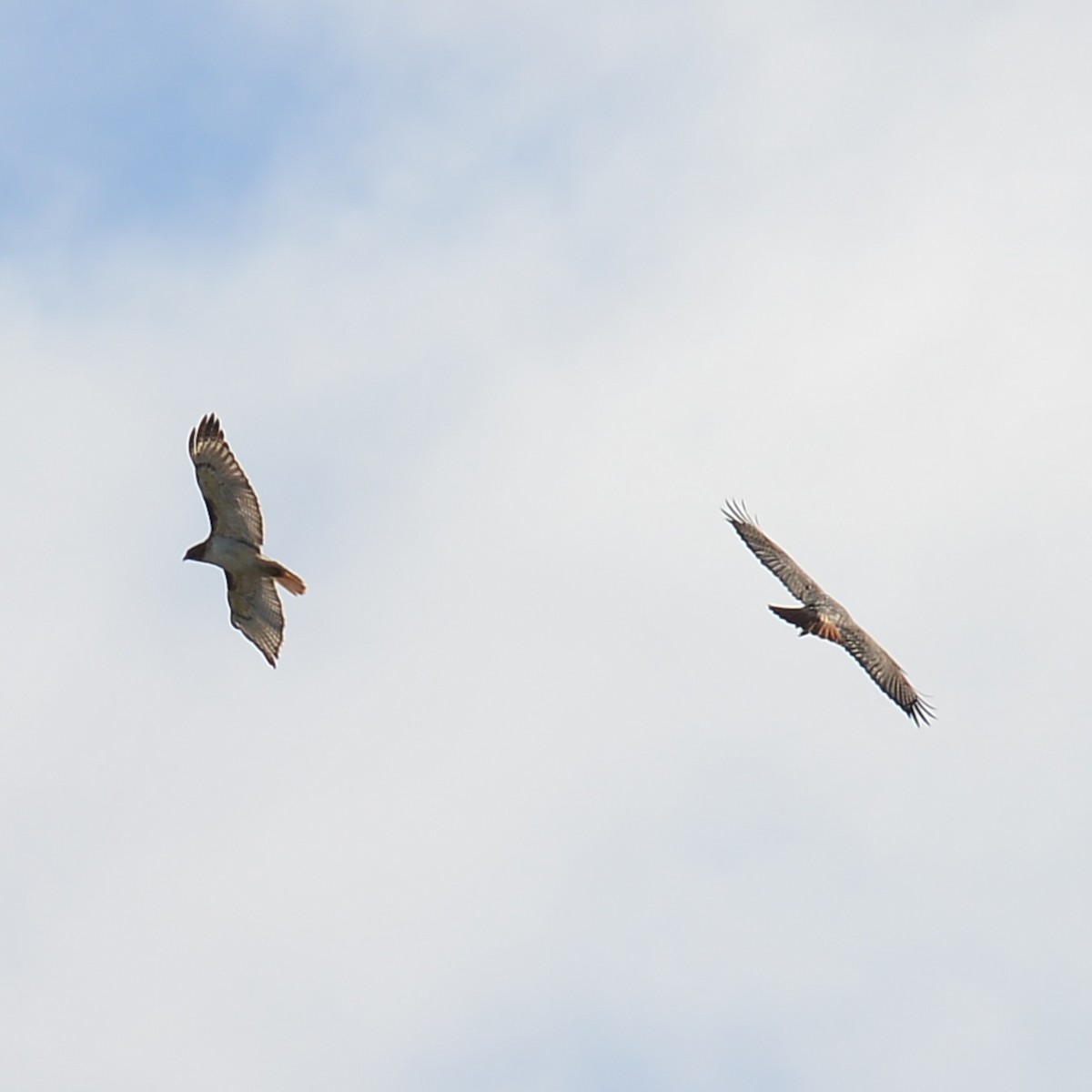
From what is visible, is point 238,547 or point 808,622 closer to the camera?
point 238,547

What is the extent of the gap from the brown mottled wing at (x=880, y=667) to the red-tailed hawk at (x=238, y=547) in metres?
10.00

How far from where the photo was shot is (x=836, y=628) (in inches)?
1435

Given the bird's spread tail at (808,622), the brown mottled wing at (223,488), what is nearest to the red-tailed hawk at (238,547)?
the brown mottled wing at (223,488)

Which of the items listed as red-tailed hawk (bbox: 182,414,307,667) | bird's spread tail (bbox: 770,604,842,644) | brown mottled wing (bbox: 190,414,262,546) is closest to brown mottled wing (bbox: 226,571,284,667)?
red-tailed hawk (bbox: 182,414,307,667)

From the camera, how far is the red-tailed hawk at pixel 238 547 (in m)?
30.8

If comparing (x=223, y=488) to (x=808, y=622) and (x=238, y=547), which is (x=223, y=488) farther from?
(x=808, y=622)

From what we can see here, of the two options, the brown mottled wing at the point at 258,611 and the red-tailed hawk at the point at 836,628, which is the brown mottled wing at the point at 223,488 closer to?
the brown mottled wing at the point at 258,611

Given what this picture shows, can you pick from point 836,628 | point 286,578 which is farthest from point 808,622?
point 286,578

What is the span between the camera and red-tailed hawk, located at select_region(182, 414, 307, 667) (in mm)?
30844

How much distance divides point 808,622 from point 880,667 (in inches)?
78.8

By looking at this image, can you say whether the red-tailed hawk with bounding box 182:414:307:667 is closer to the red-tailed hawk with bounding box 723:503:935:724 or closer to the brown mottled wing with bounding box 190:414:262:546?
the brown mottled wing with bounding box 190:414:262:546

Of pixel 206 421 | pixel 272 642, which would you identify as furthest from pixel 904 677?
pixel 206 421

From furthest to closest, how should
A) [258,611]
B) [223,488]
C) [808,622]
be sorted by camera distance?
[808,622] → [258,611] → [223,488]

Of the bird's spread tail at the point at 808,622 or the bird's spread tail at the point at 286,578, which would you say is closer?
the bird's spread tail at the point at 286,578
